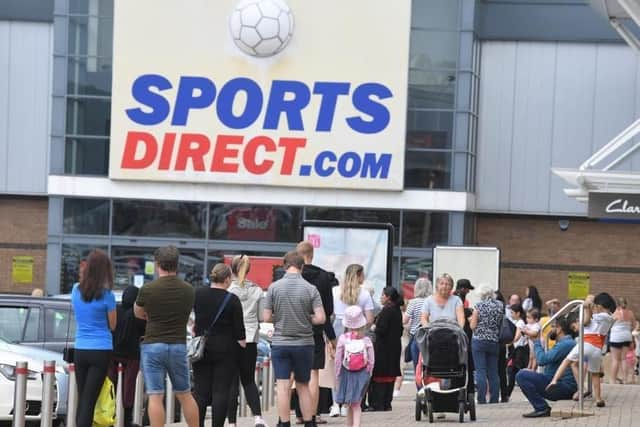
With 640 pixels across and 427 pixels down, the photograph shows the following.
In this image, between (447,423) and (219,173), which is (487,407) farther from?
(219,173)

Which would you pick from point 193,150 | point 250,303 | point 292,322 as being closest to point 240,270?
point 250,303

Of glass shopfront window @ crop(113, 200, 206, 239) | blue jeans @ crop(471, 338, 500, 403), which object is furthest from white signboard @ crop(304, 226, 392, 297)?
glass shopfront window @ crop(113, 200, 206, 239)

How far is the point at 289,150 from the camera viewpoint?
38875mm

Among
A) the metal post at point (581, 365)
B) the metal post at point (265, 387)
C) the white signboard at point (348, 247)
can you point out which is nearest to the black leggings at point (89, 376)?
the metal post at point (581, 365)

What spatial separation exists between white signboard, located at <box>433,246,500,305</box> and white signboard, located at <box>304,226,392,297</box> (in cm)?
769

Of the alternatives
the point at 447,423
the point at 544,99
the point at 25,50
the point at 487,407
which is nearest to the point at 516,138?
the point at 544,99

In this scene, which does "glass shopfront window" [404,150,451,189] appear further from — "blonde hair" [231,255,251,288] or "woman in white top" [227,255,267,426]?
"blonde hair" [231,255,251,288]

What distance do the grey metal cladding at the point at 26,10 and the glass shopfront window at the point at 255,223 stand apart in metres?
7.50

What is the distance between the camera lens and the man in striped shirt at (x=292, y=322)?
46.1 ft

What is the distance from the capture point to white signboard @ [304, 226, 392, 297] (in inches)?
1000

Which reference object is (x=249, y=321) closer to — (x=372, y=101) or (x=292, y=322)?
(x=292, y=322)

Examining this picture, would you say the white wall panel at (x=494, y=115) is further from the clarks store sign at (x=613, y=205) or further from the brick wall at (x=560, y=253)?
the clarks store sign at (x=613, y=205)

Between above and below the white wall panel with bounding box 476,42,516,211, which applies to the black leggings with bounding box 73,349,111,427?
below

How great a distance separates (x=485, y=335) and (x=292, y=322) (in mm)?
6362
